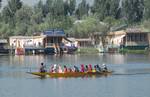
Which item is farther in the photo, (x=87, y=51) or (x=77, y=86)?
(x=87, y=51)

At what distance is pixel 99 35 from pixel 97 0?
118ft

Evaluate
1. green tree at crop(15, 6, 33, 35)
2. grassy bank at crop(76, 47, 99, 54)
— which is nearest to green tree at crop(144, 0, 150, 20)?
green tree at crop(15, 6, 33, 35)

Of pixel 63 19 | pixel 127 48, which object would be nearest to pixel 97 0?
pixel 63 19

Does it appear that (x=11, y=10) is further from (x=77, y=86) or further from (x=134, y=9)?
(x=77, y=86)

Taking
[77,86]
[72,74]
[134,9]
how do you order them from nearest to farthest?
[77,86] → [72,74] → [134,9]

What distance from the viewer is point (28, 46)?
136 m

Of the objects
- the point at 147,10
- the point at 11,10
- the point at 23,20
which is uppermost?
the point at 11,10

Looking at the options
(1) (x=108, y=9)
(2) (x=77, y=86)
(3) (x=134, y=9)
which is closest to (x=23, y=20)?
(1) (x=108, y=9)

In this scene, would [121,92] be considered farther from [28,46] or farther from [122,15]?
[122,15]

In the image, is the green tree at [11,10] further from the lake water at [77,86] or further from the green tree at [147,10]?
the lake water at [77,86]

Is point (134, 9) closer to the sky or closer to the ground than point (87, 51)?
closer to the sky

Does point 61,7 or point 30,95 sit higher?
point 61,7

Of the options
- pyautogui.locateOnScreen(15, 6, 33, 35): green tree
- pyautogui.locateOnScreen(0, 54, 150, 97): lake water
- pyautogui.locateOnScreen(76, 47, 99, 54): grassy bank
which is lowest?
pyautogui.locateOnScreen(0, 54, 150, 97): lake water

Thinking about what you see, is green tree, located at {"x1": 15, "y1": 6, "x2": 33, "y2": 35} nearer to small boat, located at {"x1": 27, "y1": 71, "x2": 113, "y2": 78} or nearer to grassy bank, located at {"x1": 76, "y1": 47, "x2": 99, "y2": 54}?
grassy bank, located at {"x1": 76, "y1": 47, "x2": 99, "y2": 54}
